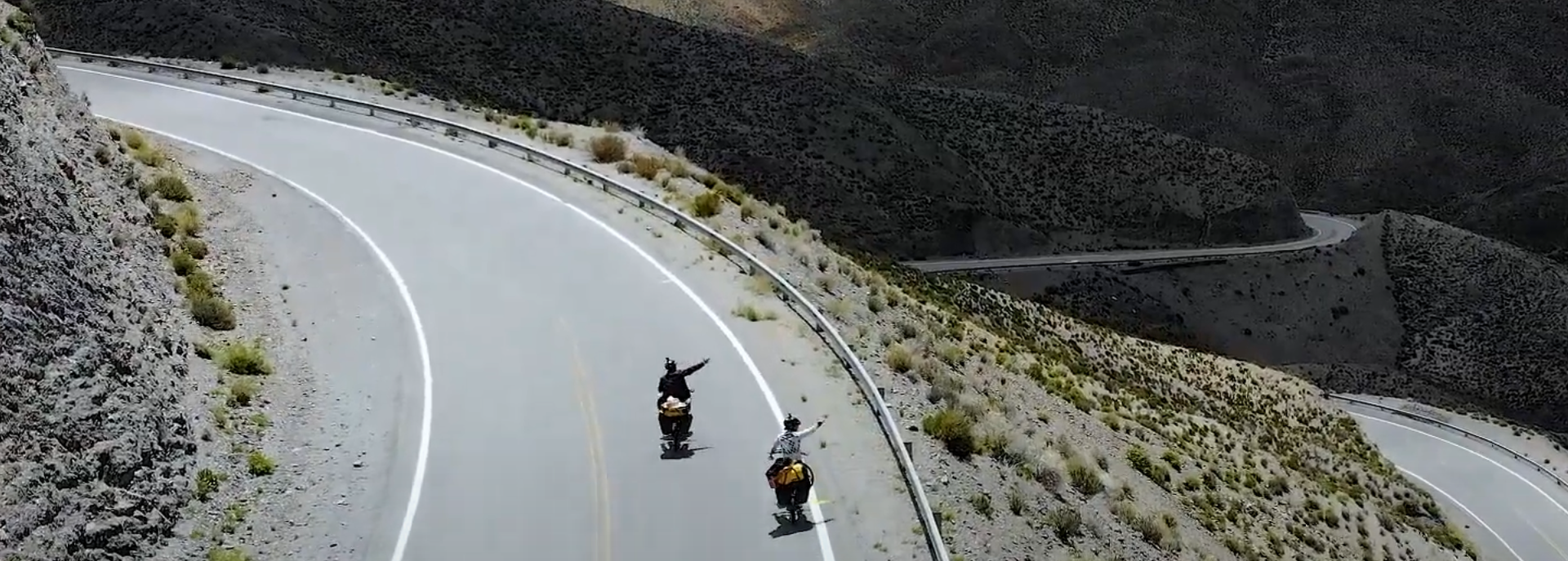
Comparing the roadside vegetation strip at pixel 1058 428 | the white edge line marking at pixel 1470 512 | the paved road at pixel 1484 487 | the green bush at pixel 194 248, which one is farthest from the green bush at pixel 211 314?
the white edge line marking at pixel 1470 512

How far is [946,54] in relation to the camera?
115000mm

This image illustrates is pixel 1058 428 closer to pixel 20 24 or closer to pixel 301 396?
pixel 301 396

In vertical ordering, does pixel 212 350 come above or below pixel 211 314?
below

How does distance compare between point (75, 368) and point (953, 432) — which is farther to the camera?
point (953, 432)

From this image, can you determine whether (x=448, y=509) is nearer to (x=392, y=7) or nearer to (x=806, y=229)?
(x=806, y=229)

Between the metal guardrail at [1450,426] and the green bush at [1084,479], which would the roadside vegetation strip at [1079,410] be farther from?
the metal guardrail at [1450,426]

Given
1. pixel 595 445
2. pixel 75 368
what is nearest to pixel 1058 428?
pixel 595 445

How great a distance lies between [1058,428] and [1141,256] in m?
44.3

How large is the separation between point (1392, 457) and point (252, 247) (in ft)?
148

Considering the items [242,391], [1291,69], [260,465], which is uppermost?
[1291,69]

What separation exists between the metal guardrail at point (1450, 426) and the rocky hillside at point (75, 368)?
51486 millimetres

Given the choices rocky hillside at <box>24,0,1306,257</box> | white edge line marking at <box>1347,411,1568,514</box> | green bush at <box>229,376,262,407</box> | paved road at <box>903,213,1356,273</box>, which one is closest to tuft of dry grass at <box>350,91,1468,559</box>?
green bush at <box>229,376,262,407</box>

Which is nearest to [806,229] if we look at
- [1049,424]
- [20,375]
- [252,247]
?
[1049,424]

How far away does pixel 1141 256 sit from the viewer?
6384 centimetres
